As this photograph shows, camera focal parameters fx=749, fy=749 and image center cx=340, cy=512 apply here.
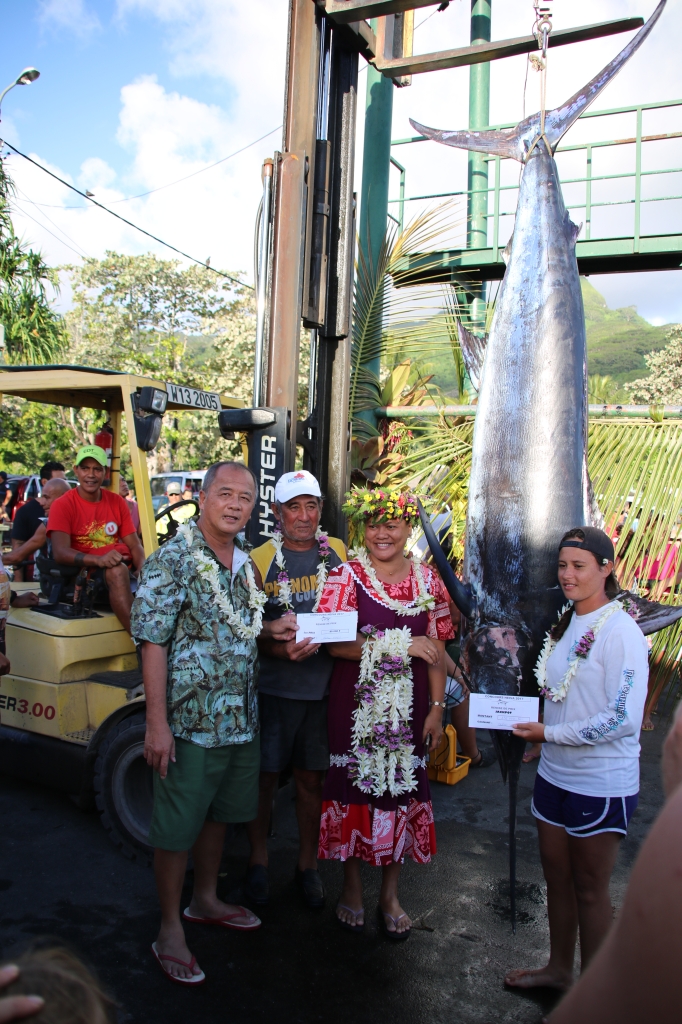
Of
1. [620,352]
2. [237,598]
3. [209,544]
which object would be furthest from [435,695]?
[620,352]

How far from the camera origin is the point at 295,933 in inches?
114

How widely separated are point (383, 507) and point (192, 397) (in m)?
1.72

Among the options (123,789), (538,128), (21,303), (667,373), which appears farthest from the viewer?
(667,373)

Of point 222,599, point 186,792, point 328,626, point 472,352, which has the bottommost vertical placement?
point 186,792

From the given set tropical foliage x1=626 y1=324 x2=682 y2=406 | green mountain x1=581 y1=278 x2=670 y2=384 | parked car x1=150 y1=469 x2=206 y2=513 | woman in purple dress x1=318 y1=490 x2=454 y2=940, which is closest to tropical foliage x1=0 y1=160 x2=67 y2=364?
parked car x1=150 y1=469 x2=206 y2=513

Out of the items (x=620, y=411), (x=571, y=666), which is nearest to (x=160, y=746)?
(x=571, y=666)

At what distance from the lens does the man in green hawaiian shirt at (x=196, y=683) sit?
260cm

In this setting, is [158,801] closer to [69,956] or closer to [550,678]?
[550,678]

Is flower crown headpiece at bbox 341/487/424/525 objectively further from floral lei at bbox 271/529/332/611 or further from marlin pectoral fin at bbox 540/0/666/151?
marlin pectoral fin at bbox 540/0/666/151

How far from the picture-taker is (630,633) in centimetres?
235

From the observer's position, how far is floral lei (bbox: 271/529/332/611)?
3066 millimetres

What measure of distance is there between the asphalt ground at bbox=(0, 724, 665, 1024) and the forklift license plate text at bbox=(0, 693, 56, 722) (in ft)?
1.78

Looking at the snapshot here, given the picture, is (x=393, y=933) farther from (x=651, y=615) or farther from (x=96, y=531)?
(x=96, y=531)

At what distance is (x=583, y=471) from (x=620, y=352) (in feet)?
305
